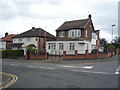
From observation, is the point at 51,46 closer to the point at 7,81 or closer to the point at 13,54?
the point at 13,54

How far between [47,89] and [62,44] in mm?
28190

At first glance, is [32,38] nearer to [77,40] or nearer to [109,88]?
[77,40]

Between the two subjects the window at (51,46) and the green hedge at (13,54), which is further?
the window at (51,46)

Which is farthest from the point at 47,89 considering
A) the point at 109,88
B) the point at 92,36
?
the point at 92,36

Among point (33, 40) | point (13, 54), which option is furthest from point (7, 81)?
point (33, 40)

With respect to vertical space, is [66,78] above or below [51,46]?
below

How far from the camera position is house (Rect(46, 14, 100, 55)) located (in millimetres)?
34750

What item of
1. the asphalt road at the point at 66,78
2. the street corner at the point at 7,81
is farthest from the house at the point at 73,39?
the street corner at the point at 7,81

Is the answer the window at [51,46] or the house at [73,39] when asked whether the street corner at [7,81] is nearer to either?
the house at [73,39]

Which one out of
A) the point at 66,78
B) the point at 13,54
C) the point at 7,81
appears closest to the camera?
the point at 7,81

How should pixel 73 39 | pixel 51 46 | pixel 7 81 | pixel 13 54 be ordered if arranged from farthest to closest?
pixel 51 46 < pixel 73 39 < pixel 13 54 < pixel 7 81

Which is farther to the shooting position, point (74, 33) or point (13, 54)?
point (74, 33)

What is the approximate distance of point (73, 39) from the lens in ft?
116

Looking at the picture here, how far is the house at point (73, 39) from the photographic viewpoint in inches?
1368
